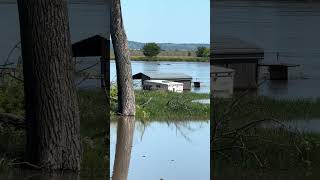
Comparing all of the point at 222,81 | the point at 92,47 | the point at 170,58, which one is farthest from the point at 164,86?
the point at 222,81

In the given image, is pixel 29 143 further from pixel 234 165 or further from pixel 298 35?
pixel 298 35

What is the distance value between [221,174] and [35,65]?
6.96 ft

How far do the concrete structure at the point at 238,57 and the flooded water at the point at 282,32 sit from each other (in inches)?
2.6

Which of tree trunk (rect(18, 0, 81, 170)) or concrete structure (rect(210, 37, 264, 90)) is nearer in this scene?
tree trunk (rect(18, 0, 81, 170))

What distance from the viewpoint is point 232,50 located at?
5.81 m

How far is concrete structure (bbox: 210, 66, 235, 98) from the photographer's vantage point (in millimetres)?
5762

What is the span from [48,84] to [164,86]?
9.87 metres

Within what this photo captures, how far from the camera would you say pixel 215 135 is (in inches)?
226

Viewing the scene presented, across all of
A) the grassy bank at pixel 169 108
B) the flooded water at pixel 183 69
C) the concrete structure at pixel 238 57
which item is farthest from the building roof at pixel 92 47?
the flooded water at pixel 183 69

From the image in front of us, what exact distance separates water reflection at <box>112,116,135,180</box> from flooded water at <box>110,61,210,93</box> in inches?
114

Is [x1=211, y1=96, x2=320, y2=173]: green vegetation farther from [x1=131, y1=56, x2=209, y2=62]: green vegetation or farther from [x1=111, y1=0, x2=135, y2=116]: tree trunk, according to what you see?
[x1=131, y1=56, x2=209, y2=62]: green vegetation

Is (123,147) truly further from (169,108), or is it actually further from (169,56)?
(169,56)

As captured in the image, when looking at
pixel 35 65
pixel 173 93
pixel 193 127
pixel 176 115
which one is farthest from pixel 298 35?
pixel 173 93

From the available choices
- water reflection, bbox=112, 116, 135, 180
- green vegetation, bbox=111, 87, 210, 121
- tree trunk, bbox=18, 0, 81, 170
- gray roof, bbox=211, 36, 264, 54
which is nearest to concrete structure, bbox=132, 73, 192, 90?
green vegetation, bbox=111, 87, 210, 121
